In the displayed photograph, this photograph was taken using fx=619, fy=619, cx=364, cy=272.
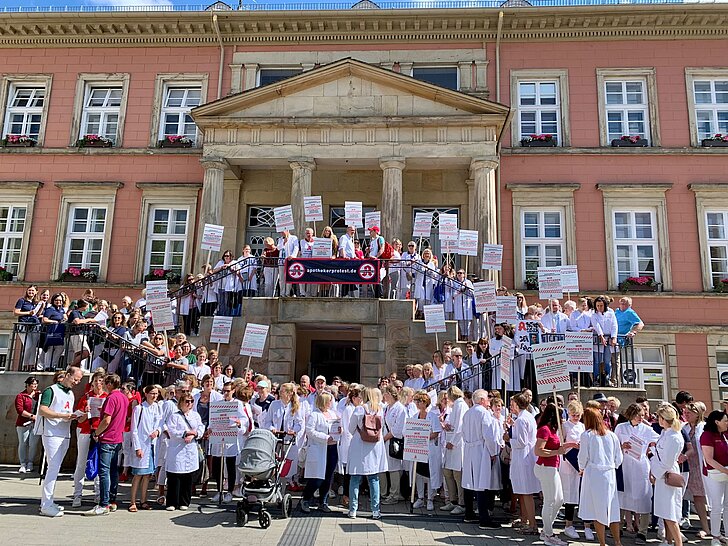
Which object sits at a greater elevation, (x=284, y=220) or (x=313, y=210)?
(x=313, y=210)

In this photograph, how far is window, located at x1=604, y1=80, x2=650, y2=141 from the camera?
20.0 m

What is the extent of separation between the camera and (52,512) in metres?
8.12

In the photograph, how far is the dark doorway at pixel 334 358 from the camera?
18.0 m

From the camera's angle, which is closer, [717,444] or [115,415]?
[717,444]

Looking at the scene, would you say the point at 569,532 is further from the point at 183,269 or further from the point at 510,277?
the point at 183,269

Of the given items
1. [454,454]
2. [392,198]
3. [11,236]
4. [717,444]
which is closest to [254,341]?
[454,454]

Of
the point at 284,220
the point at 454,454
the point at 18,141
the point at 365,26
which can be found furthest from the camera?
the point at 18,141

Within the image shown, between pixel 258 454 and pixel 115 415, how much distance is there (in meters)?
2.22

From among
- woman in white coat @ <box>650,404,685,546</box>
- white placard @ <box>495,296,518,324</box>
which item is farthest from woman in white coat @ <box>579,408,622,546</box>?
white placard @ <box>495,296,518,324</box>

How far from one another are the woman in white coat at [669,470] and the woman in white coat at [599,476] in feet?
1.98

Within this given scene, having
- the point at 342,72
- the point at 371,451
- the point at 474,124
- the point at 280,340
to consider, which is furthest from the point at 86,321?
the point at 474,124

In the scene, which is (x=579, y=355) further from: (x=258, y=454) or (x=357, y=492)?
(x=258, y=454)

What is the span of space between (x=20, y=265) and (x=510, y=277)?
1584cm

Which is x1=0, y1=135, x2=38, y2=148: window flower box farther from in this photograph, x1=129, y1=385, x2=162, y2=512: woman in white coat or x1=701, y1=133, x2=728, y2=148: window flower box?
x1=701, y1=133, x2=728, y2=148: window flower box
